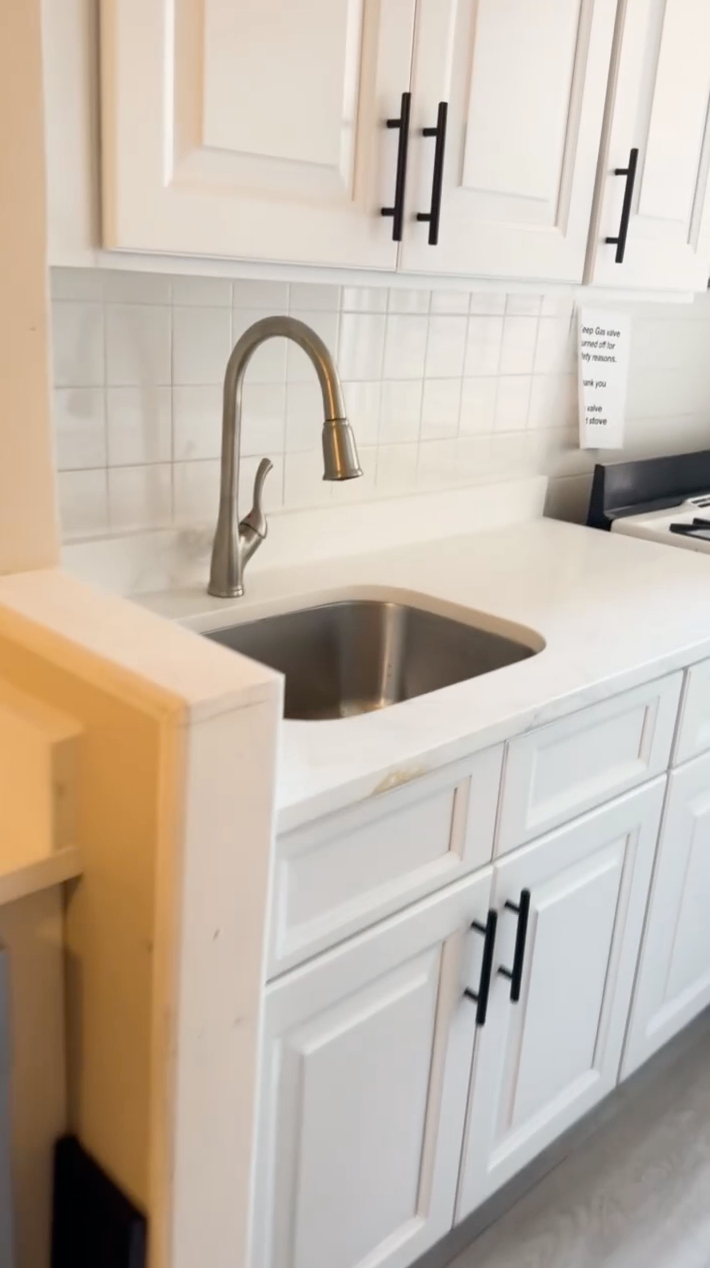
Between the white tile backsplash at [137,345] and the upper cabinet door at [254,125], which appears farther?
the white tile backsplash at [137,345]

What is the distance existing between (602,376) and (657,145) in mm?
633

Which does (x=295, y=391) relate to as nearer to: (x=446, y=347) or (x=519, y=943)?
(x=446, y=347)

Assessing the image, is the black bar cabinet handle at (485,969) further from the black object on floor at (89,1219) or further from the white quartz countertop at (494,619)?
the black object on floor at (89,1219)

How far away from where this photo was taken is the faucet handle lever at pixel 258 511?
1.41 m

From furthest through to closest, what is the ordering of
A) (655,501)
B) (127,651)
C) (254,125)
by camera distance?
(655,501), (254,125), (127,651)

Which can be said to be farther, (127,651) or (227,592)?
(227,592)

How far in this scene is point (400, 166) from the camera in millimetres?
1161

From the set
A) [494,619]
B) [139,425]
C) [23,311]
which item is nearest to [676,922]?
[494,619]

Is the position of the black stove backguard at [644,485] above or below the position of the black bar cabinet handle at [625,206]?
below

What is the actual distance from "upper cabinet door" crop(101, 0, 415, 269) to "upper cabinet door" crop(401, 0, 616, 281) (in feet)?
0.16

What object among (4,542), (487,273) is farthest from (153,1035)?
(487,273)

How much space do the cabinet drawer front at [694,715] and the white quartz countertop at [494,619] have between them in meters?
0.05

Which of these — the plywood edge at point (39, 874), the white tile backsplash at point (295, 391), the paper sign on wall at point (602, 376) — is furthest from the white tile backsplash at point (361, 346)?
the plywood edge at point (39, 874)

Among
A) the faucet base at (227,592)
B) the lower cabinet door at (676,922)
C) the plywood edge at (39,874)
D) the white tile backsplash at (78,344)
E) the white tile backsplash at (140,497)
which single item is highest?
the white tile backsplash at (78,344)
